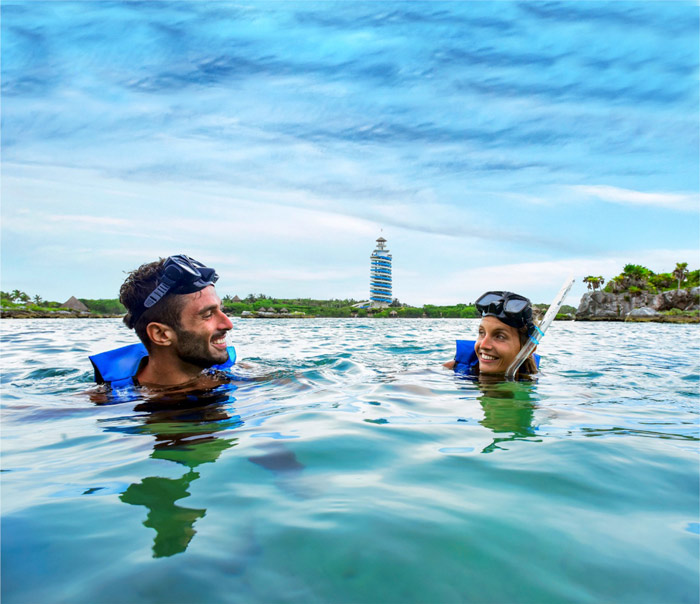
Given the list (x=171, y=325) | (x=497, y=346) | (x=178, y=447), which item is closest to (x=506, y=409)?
(x=497, y=346)

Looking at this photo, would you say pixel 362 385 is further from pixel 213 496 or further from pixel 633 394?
pixel 213 496

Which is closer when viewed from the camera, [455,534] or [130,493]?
[455,534]

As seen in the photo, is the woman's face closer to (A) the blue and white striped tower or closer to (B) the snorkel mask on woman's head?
(B) the snorkel mask on woman's head

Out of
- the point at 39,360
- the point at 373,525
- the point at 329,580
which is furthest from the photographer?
the point at 39,360

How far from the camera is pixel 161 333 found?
4789mm

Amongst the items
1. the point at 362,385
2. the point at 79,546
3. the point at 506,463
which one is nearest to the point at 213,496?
the point at 79,546

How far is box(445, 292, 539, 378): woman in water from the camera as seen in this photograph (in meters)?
5.51

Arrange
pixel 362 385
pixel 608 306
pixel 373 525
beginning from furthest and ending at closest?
pixel 608 306 < pixel 362 385 < pixel 373 525

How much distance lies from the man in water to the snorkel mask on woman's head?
3.14 meters

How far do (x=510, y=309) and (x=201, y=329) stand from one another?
3.57 m

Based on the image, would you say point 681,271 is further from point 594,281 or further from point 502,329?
point 502,329

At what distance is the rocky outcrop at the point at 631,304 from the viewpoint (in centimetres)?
7588

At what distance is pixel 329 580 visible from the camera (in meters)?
1.46

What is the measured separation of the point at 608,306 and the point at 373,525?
9862 centimetres
